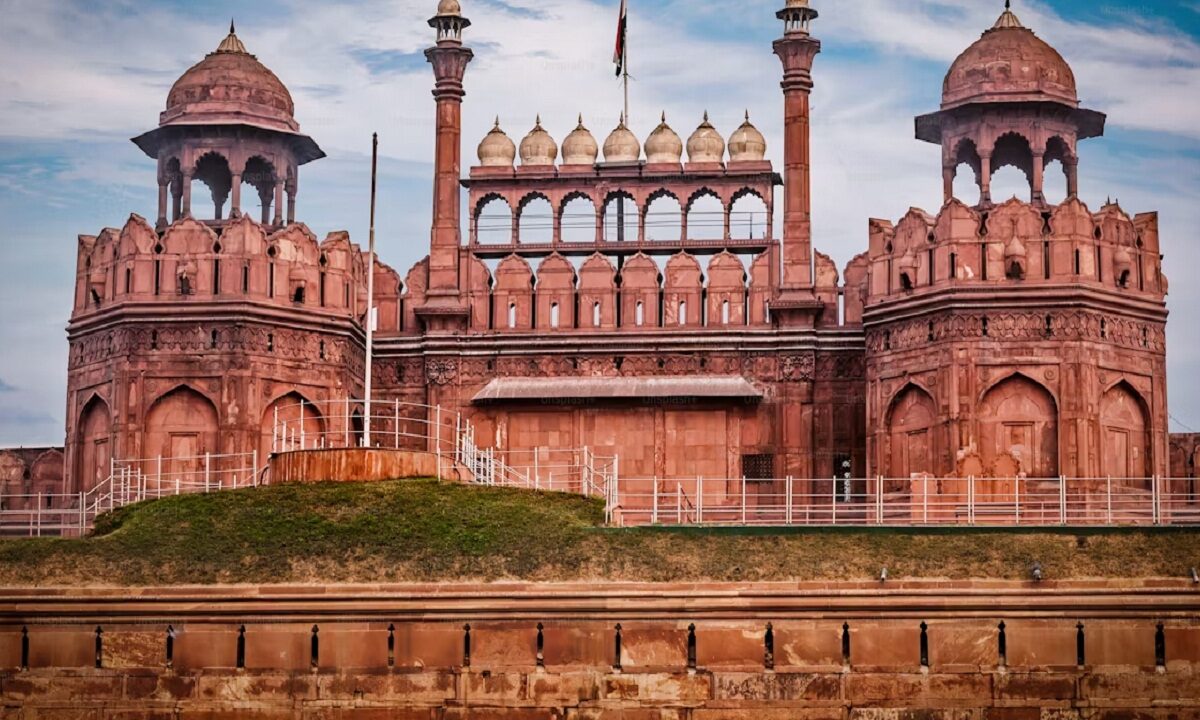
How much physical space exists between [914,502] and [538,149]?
1492 cm

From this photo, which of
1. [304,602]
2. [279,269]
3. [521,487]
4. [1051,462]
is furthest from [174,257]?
[1051,462]

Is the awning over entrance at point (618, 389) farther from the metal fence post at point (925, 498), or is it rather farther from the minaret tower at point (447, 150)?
the metal fence post at point (925, 498)

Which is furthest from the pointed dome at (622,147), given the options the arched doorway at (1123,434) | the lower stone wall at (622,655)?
the lower stone wall at (622,655)

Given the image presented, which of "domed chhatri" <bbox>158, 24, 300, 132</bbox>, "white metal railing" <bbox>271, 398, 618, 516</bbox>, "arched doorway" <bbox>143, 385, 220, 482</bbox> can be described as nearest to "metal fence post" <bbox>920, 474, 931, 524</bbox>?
"white metal railing" <bbox>271, 398, 618, 516</bbox>

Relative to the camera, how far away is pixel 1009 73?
199 ft

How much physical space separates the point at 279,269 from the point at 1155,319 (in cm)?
2027

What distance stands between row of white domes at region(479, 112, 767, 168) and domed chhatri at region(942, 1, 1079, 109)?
206 inches

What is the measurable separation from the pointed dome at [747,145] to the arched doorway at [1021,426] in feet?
32.5

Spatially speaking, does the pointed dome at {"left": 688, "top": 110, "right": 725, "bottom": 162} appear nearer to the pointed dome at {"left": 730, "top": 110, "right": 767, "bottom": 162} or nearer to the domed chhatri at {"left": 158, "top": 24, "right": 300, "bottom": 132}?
the pointed dome at {"left": 730, "top": 110, "right": 767, "bottom": 162}

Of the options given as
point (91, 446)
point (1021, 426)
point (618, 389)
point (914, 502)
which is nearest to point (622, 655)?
point (914, 502)

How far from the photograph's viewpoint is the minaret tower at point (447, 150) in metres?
63.4

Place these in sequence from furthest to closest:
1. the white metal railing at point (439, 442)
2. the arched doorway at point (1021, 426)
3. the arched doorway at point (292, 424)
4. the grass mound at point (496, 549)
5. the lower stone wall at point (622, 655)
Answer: the arched doorway at point (292, 424) < the white metal railing at point (439, 442) < the arched doorway at point (1021, 426) < the grass mound at point (496, 549) < the lower stone wall at point (622, 655)

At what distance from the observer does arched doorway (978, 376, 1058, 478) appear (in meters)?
56.5

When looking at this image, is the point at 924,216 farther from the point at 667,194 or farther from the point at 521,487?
the point at 521,487
